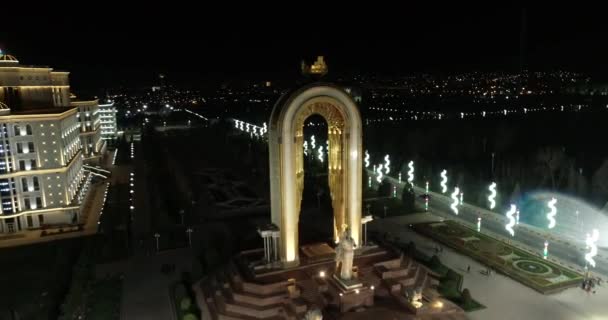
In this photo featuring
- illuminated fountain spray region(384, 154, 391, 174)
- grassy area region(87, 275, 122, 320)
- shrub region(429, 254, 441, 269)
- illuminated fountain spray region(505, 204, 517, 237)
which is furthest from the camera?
illuminated fountain spray region(384, 154, 391, 174)

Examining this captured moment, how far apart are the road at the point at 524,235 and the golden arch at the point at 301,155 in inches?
489

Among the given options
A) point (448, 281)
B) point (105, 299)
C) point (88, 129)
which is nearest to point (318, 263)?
point (448, 281)

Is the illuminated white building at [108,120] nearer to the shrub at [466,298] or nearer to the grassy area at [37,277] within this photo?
the grassy area at [37,277]

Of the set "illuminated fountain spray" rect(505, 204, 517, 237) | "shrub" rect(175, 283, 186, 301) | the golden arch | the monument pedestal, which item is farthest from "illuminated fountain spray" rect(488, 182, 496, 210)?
"shrub" rect(175, 283, 186, 301)

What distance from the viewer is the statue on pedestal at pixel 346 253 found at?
19.5m

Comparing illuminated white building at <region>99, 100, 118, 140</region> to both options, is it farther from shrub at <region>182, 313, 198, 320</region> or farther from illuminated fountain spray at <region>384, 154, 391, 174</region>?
shrub at <region>182, 313, 198, 320</region>

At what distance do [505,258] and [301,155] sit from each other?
13734 millimetres

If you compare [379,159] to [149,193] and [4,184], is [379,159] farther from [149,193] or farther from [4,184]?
[4,184]

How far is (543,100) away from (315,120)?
59680mm

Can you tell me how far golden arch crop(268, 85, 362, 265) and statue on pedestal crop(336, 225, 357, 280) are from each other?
296 cm

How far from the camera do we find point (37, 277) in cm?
2570

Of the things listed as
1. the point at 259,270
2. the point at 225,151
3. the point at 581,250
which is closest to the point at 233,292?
the point at 259,270

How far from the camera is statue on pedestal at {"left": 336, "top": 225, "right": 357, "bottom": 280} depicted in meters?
19.5

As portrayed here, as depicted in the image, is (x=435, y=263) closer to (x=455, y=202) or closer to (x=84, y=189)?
(x=455, y=202)
